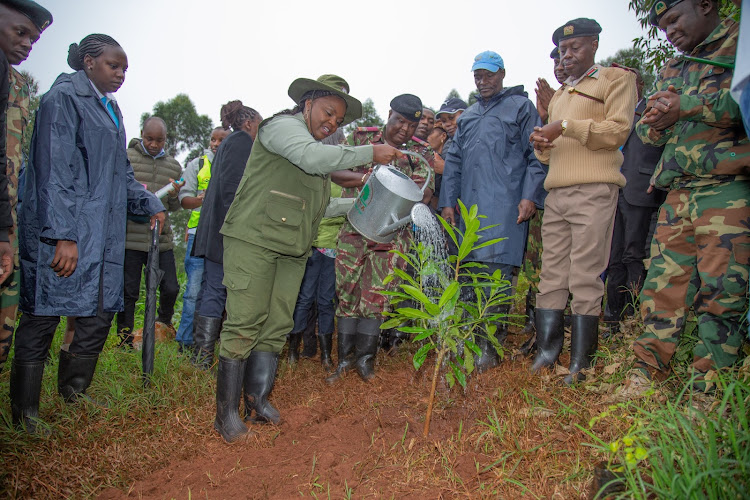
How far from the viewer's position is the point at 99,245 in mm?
2826

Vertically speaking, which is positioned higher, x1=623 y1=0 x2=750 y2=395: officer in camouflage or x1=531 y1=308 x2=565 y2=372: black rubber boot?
x1=623 y1=0 x2=750 y2=395: officer in camouflage

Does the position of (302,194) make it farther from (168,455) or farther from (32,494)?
(32,494)

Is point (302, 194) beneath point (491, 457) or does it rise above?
above

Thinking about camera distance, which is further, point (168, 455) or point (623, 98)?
point (623, 98)

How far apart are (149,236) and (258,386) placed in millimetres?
2152

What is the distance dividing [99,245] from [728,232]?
322 cm

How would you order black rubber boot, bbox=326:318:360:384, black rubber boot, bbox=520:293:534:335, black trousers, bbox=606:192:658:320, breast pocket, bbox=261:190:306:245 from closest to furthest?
breast pocket, bbox=261:190:306:245, black rubber boot, bbox=326:318:360:384, black trousers, bbox=606:192:658:320, black rubber boot, bbox=520:293:534:335

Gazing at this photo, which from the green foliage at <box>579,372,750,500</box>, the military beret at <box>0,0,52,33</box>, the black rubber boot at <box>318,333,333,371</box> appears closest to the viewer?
the green foliage at <box>579,372,750,500</box>

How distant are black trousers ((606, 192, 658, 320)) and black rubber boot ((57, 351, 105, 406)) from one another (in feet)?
12.1

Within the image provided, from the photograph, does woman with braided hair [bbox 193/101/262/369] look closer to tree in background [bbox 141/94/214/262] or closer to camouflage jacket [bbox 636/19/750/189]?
camouflage jacket [bbox 636/19/750/189]

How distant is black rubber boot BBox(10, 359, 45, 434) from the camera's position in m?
2.64

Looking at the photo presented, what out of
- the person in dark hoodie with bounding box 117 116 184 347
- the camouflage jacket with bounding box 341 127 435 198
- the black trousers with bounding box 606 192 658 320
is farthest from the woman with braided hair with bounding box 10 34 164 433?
the black trousers with bounding box 606 192 658 320

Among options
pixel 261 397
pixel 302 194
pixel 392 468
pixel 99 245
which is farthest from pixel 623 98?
pixel 99 245

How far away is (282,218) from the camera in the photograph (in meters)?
2.75
